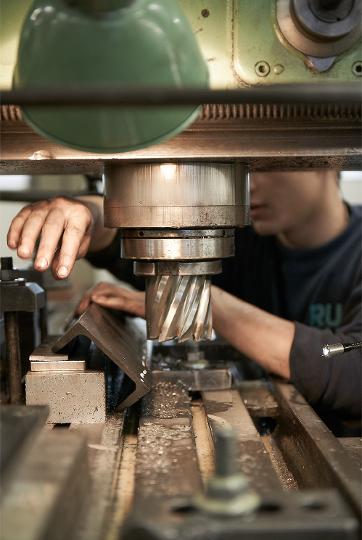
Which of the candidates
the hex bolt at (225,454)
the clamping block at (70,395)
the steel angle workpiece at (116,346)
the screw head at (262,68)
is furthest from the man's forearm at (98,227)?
the hex bolt at (225,454)

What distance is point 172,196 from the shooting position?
928 millimetres

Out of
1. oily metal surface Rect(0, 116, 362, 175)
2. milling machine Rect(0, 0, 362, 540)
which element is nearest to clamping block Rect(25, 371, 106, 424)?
milling machine Rect(0, 0, 362, 540)

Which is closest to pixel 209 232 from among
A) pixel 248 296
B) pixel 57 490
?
pixel 57 490

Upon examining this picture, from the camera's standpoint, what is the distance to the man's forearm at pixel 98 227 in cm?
139

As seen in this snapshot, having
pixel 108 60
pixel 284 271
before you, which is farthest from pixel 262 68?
pixel 284 271

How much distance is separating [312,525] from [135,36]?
50cm

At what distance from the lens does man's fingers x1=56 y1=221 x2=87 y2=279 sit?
1.03 meters

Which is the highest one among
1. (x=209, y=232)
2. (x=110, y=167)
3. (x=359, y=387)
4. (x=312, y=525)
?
(x=110, y=167)

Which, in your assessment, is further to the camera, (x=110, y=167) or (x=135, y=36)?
(x=110, y=167)

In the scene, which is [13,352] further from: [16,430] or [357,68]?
[357,68]

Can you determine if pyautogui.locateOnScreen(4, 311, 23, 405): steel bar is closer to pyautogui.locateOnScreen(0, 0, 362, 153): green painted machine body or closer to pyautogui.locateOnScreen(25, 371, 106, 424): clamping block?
pyautogui.locateOnScreen(25, 371, 106, 424): clamping block

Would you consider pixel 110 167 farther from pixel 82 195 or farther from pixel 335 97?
pixel 82 195

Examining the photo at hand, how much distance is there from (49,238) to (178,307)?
0.26 m

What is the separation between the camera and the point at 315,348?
1318 millimetres
